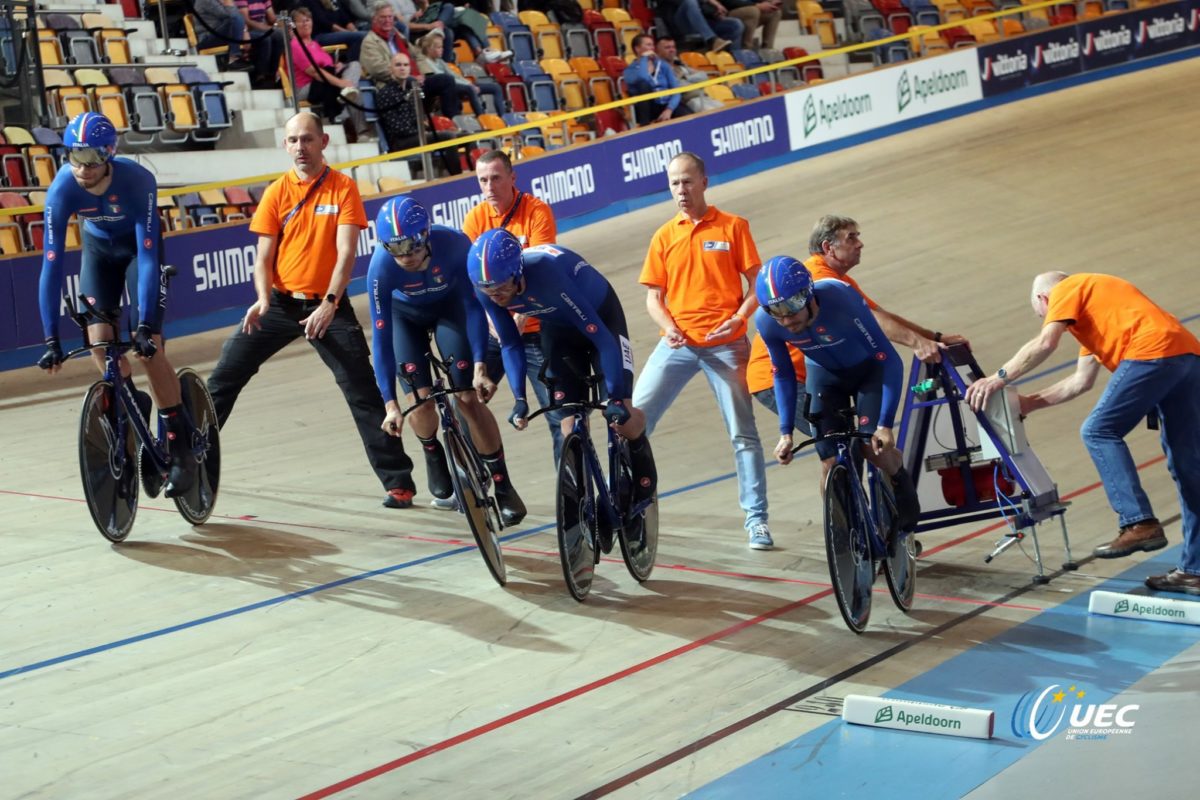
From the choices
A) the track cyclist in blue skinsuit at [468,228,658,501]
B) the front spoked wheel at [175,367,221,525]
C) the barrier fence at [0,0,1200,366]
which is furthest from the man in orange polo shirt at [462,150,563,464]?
the barrier fence at [0,0,1200,366]

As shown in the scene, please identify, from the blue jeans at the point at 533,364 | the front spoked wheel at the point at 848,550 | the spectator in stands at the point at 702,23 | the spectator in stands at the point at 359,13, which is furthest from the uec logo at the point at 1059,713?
the spectator in stands at the point at 702,23

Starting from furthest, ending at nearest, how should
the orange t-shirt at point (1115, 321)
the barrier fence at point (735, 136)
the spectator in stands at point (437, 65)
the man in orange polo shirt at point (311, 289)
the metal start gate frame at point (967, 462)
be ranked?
the spectator in stands at point (437, 65) < the barrier fence at point (735, 136) < the man in orange polo shirt at point (311, 289) < the metal start gate frame at point (967, 462) < the orange t-shirt at point (1115, 321)

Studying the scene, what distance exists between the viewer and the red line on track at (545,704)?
13.6ft

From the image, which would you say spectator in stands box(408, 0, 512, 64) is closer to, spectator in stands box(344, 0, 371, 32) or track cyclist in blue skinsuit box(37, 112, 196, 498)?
spectator in stands box(344, 0, 371, 32)

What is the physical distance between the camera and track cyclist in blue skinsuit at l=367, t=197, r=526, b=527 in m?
5.86

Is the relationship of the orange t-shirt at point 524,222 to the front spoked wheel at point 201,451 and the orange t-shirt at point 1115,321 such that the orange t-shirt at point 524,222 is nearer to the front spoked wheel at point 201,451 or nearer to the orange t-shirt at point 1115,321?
the front spoked wheel at point 201,451

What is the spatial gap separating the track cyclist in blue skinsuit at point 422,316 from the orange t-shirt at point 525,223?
458 mm

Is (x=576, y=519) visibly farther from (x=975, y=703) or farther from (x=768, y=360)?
(x=975, y=703)

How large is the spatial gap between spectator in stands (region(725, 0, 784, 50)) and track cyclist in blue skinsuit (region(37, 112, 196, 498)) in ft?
50.8

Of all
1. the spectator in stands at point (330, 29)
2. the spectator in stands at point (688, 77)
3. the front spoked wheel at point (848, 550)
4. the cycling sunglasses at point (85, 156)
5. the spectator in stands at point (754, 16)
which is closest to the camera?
the front spoked wheel at point (848, 550)

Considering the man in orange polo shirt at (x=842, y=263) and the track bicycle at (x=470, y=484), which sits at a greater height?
the man in orange polo shirt at (x=842, y=263)

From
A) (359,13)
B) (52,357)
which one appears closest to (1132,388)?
(52,357)

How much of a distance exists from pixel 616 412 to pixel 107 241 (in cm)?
242

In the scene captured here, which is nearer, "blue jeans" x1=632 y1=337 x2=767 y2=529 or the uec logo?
the uec logo
